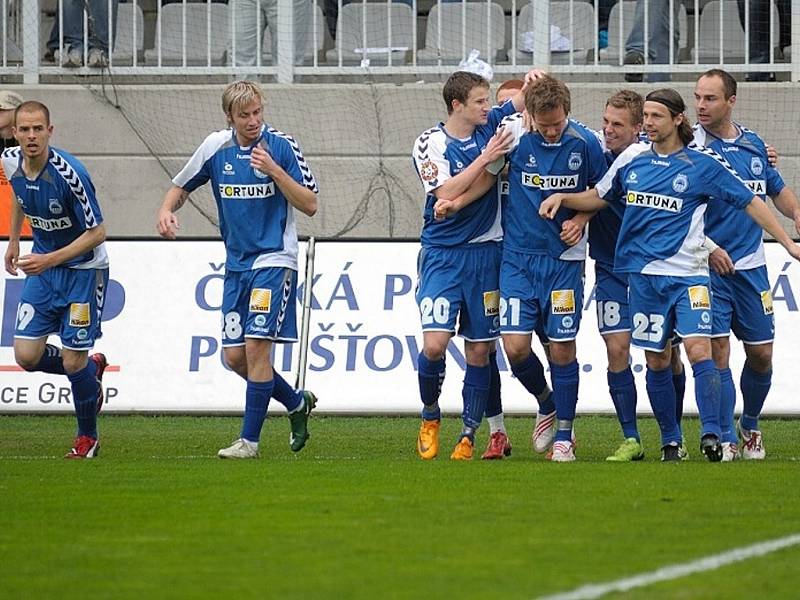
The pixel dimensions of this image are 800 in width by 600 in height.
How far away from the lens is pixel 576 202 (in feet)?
31.7

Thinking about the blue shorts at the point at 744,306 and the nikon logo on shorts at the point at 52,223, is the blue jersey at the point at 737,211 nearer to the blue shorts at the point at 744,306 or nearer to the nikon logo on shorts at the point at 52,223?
the blue shorts at the point at 744,306

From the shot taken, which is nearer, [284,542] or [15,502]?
[284,542]

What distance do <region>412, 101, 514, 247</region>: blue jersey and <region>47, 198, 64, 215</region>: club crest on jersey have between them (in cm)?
215

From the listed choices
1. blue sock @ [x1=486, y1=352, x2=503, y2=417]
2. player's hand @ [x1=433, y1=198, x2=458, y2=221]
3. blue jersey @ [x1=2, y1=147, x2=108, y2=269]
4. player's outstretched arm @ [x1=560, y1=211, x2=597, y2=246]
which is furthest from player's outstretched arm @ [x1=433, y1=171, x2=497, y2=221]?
blue jersey @ [x1=2, y1=147, x2=108, y2=269]

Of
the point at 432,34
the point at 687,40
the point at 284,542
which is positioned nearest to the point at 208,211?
the point at 432,34

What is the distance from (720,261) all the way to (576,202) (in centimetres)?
91

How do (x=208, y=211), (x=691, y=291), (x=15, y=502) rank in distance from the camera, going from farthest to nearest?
(x=208, y=211)
(x=691, y=291)
(x=15, y=502)

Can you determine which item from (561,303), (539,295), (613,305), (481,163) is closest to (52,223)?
(481,163)

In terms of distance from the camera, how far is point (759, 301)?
1007 centimetres

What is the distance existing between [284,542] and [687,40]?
1193 centimetres

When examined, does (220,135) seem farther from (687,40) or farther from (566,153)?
(687,40)

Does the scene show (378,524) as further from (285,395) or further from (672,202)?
(285,395)

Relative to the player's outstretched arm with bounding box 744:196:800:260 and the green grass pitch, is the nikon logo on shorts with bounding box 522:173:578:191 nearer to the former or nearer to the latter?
the player's outstretched arm with bounding box 744:196:800:260

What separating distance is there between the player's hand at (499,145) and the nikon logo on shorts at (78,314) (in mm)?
2619
